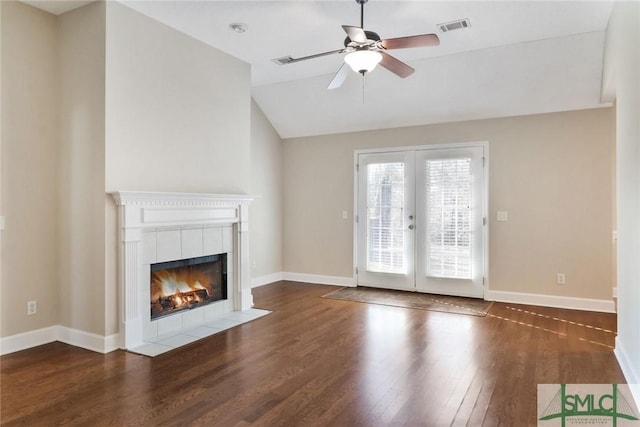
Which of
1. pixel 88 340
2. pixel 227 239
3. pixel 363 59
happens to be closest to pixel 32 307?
pixel 88 340

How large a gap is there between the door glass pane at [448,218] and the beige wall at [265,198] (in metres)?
2.50

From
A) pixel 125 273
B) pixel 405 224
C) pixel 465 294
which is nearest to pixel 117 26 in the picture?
pixel 125 273

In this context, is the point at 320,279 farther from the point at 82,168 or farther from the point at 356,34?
the point at 356,34

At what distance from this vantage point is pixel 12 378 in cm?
305

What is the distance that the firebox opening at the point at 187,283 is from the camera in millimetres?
4180

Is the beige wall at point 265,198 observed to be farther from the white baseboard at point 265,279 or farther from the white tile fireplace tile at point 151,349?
the white tile fireplace tile at point 151,349

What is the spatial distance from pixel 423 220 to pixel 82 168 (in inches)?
167

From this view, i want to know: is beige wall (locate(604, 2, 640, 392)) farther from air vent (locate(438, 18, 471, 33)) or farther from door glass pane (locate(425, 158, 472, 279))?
door glass pane (locate(425, 158, 472, 279))

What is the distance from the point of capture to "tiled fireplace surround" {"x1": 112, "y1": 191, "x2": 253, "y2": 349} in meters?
3.72

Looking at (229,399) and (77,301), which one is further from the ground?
(77,301)

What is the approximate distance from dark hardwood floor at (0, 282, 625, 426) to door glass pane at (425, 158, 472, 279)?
1.30 metres

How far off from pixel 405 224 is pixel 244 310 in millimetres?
2621

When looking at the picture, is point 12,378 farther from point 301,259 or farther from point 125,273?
point 301,259

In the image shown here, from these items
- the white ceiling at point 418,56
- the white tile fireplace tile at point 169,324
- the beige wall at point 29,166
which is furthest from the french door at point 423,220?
the beige wall at point 29,166
